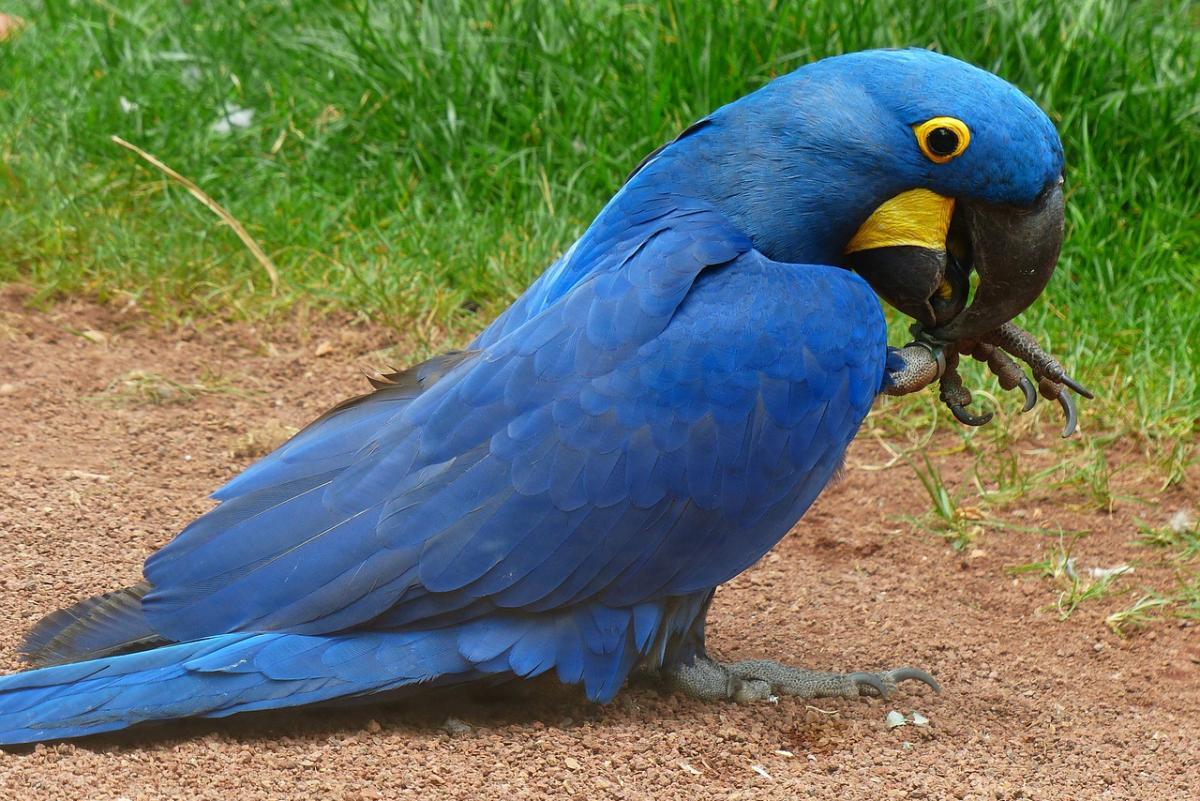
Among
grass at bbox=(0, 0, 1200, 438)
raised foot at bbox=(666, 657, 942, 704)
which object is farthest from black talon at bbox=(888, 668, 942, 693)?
grass at bbox=(0, 0, 1200, 438)

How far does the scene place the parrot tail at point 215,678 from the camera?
2346mm

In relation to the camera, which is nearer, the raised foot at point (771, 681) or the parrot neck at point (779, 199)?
the parrot neck at point (779, 199)

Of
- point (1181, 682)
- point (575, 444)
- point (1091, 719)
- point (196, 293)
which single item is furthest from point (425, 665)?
point (196, 293)

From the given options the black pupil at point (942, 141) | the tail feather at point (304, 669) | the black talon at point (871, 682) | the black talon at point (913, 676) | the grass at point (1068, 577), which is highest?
the black pupil at point (942, 141)

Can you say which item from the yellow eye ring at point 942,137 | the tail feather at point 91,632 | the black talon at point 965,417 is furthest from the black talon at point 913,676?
the tail feather at point 91,632

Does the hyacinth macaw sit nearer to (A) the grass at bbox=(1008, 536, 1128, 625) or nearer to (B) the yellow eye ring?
(B) the yellow eye ring

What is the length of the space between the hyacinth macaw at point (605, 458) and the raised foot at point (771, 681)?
178 mm

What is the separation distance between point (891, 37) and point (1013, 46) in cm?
37

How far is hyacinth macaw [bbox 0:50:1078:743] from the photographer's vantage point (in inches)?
96.2

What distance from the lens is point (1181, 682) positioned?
3.07 metres

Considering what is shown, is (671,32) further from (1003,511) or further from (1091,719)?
(1091,719)

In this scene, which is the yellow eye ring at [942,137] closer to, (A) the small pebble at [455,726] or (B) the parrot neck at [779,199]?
(B) the parrot neck at [779,199]

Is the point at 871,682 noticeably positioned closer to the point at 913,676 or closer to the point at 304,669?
the point at 913,676

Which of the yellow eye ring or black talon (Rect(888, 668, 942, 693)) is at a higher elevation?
the yellow eye ring
